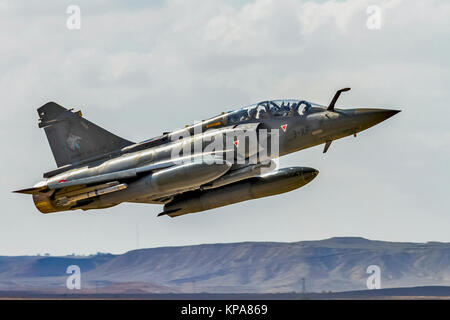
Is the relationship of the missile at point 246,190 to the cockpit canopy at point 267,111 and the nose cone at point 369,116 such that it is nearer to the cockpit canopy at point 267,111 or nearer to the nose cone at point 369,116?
the cockpit canopy at point 267,111

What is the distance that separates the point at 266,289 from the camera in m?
66.7

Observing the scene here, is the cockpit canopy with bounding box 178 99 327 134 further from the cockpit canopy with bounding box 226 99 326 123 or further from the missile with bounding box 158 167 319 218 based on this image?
the missile with bounding box 158 167 319 218

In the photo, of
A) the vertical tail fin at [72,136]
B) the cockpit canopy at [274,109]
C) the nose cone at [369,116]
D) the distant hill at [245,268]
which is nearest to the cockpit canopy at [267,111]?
the cockpit canopy at [274,109]

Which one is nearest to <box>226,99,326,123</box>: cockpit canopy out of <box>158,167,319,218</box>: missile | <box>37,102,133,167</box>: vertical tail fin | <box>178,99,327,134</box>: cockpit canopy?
<box>178,99,327,134</box>: cockpit canopy

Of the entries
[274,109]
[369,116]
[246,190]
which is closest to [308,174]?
[246,190]

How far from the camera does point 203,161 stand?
83.7ft

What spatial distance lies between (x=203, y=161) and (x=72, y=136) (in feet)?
20.4

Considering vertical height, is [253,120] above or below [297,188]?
above

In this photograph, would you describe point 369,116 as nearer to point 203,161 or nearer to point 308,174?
point 308,174

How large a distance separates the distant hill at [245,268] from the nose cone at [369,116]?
38.2 m

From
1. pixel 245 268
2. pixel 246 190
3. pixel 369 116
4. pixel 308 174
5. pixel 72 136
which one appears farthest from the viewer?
pixel 245 268
